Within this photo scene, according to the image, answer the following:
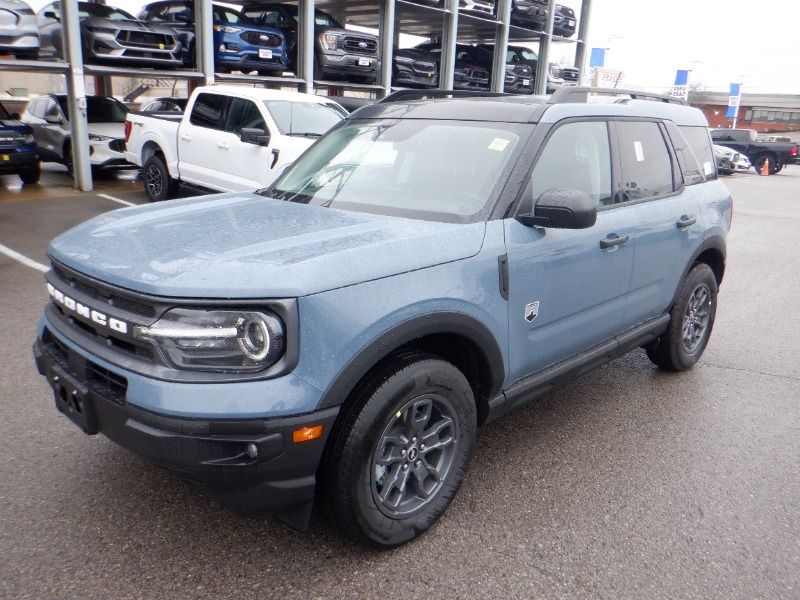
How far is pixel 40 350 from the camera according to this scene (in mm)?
2787

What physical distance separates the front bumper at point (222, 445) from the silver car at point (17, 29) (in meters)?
9.79

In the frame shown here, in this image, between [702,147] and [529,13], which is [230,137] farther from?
[529,13]

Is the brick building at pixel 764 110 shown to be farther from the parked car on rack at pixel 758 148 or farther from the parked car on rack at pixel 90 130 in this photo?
the parked car on rack at pixel 90 130

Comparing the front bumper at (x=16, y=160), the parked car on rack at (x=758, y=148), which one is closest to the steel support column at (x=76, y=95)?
the front bumper at (x=16, y=160)

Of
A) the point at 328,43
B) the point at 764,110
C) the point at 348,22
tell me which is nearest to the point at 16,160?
the point at 328,43

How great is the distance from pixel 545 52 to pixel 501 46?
109 inches

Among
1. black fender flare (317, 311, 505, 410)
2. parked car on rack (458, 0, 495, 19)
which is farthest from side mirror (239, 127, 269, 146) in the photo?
parked car on rack (458, 0, 495, 19)

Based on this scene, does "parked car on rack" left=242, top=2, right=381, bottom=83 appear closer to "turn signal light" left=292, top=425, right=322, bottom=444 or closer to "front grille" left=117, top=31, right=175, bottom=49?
"front grille" left=117, top=31, right=175, bottom=49

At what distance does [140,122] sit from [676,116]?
8.84 m

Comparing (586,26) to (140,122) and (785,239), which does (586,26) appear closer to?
(785,239)

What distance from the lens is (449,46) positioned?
57.1 ft

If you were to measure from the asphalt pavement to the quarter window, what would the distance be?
1.37 metres

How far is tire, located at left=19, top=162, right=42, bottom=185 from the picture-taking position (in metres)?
11.7

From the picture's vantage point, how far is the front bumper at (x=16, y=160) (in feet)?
36.2
